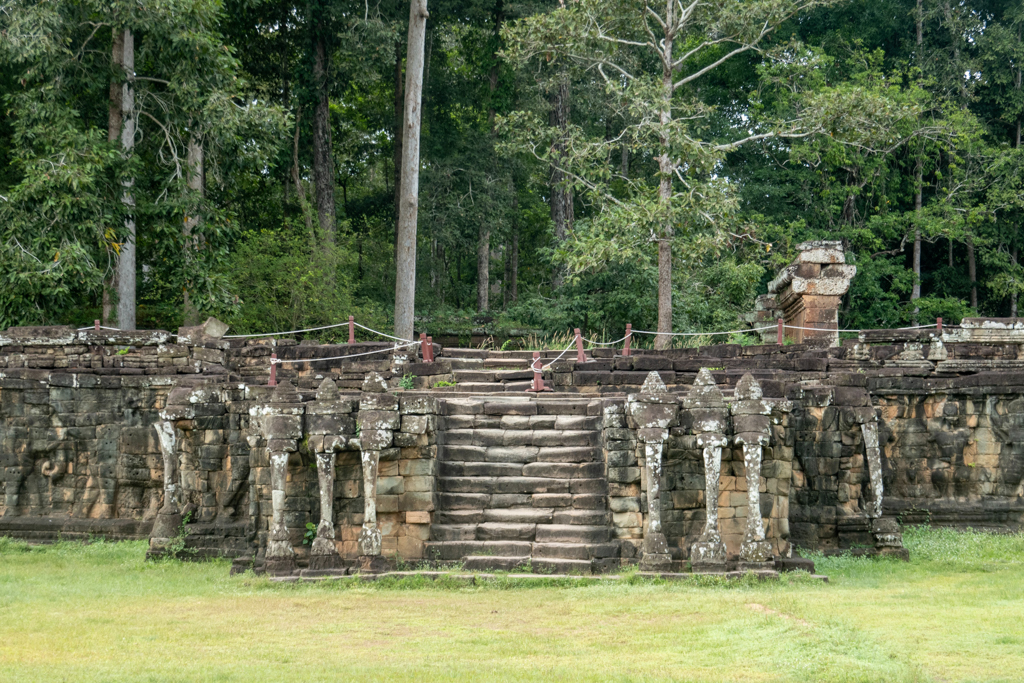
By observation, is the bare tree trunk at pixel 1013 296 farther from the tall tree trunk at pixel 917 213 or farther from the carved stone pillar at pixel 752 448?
the carved stone pillar at pixel 752 448

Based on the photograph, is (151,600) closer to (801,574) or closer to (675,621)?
(675,621)

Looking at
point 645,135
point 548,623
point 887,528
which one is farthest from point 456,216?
point 548,623

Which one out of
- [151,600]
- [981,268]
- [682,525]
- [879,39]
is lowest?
[151,600]

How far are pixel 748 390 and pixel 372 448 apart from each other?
13.0 feet

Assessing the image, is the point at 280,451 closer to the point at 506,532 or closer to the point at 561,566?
the point at 506,532

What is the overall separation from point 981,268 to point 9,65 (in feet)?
79.0

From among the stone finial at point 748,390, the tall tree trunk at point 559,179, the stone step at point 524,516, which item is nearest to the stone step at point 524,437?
the stone step at point 524,516

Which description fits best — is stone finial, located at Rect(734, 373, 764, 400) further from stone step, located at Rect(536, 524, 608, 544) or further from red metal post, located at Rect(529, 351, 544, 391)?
red metal post, located at Rect(529, 351, 544, 391)

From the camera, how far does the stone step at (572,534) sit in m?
10.1

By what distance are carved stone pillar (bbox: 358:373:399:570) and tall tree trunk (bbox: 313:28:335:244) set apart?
1506 centimetres

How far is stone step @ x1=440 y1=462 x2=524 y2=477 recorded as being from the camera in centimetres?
1094

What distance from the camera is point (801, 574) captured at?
9742 millimetres

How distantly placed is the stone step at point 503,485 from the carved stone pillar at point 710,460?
4.94 ft

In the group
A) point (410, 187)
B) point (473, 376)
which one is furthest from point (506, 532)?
point (410, 187)
